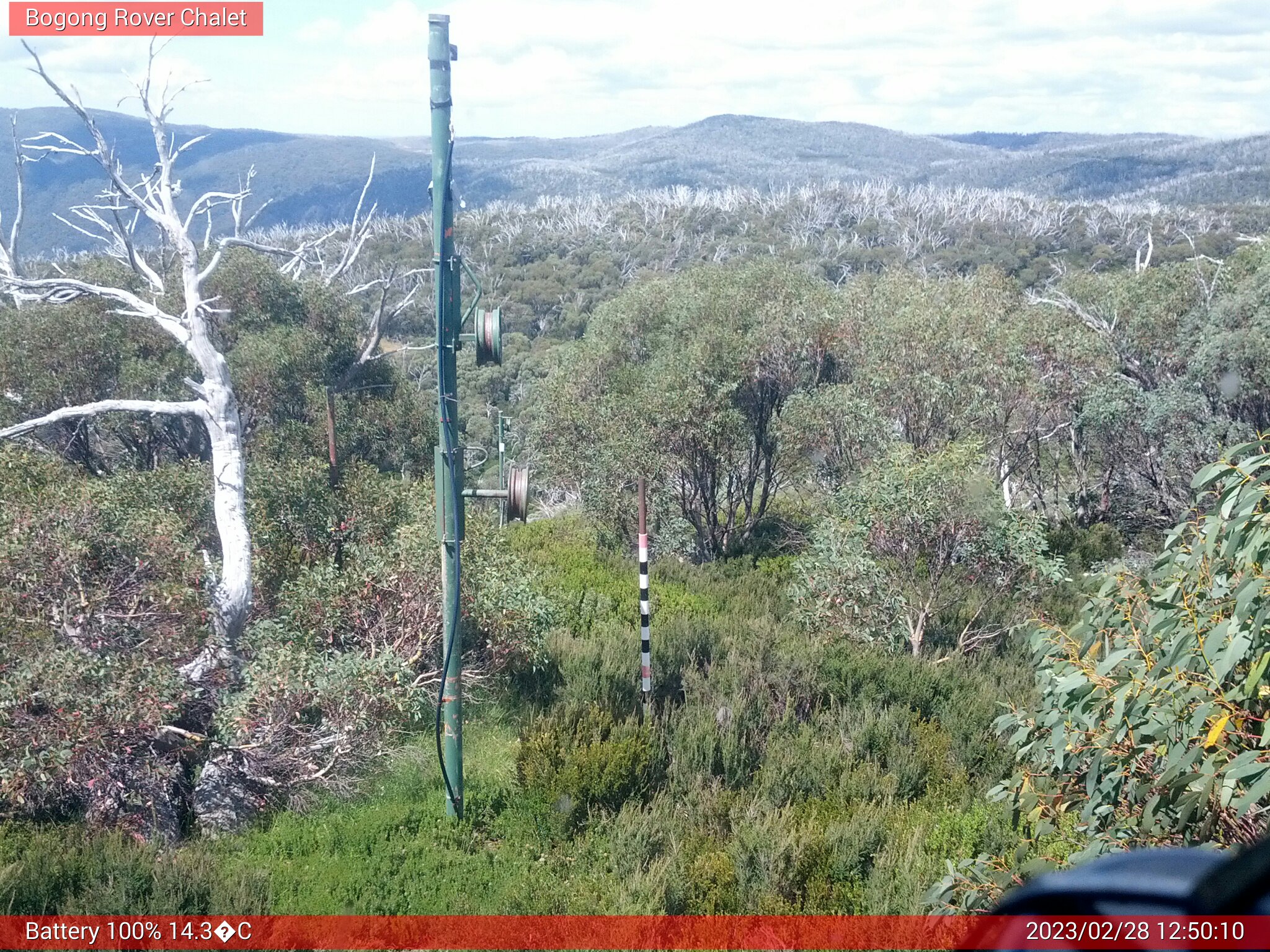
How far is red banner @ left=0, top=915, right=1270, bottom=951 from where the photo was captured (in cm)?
526

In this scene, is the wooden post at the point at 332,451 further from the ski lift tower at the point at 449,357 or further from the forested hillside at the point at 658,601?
the ski lift tower at the point at 449,357

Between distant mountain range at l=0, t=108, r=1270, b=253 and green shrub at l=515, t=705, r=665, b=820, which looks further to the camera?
distant mountain range at l=0, t=108, r=1270, b=253

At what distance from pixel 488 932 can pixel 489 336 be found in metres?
3.67

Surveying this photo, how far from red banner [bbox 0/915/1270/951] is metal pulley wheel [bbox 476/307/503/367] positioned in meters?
3.48

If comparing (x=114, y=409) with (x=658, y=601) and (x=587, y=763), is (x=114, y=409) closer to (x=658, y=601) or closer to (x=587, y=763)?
(x=587, y=763)

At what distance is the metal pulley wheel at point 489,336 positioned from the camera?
6.18 m

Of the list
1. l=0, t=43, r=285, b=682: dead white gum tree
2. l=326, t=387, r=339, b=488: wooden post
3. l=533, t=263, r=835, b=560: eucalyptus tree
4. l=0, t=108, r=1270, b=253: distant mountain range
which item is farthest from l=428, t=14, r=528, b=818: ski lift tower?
l=0, t=108, r=1270, b=253: distant mountain range

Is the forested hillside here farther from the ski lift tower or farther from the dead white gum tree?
the ski lift tower

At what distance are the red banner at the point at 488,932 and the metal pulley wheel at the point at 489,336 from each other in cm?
348

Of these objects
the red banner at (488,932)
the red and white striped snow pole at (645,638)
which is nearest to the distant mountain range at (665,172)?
the red and white striped snow pole at (645,638)

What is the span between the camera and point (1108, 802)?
373cm

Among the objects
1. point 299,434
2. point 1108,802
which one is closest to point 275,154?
point 299,434

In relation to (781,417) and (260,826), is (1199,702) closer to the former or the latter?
(260,826)

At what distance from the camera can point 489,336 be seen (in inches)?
245
